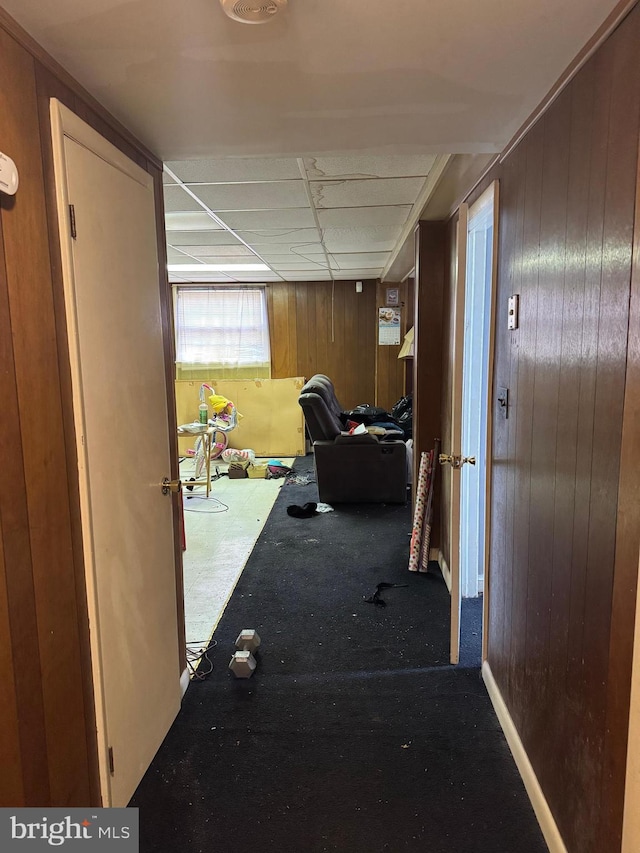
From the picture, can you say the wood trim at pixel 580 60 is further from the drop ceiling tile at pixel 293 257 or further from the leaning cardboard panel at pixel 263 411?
the leaning cardboard panel at pixel 263 411

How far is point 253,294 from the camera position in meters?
7.44

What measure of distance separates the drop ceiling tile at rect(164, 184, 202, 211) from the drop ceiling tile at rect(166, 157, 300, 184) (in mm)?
187

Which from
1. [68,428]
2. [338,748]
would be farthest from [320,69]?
[338,748]

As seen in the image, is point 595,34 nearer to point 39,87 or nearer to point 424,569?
point 39,87

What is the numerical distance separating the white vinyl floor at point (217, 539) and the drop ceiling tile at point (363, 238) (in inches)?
93.0

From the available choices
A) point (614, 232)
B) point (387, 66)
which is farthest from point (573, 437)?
point (387, 66)

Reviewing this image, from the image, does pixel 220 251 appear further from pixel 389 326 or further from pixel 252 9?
pixel 252 9

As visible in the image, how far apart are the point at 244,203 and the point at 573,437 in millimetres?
2548

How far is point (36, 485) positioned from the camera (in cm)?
121

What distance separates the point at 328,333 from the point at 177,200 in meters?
4.37

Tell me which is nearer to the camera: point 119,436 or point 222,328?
point 119,436

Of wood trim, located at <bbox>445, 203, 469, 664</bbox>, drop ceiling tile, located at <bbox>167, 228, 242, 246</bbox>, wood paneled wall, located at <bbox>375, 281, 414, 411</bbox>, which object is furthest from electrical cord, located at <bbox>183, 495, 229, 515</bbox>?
wood paneled wall, located at <bbox>375, 281, 414, 411</bbox>

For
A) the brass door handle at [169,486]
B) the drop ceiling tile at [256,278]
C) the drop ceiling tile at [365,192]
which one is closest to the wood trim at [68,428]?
the brass door handle at [169,486]

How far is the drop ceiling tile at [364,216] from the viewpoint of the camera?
11.0ft
